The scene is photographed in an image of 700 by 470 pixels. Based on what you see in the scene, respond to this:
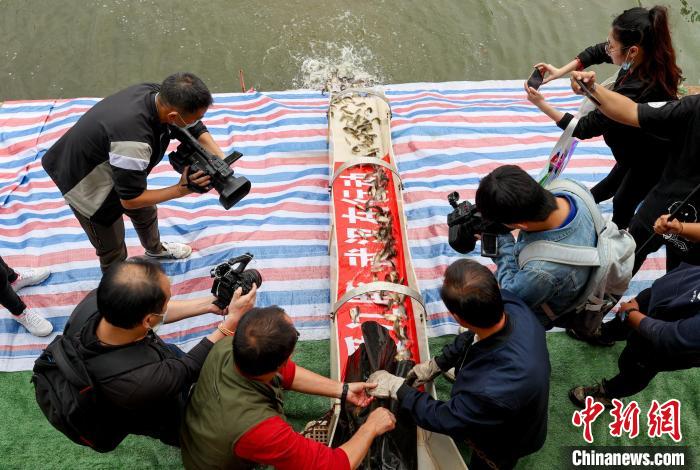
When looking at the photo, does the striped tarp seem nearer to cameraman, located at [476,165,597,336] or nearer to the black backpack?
cameraman, located at [476,165,597,336]

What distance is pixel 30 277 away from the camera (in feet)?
12.2

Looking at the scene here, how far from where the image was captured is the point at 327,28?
279 inches

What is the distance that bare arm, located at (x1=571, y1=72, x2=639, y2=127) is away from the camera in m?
2.82

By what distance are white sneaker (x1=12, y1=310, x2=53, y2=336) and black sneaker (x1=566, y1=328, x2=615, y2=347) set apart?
3.50 meters

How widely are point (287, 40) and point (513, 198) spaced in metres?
5.48

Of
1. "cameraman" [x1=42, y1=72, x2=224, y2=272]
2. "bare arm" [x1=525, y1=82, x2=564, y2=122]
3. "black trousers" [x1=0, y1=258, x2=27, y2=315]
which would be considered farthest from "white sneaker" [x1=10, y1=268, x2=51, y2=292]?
"bare arm" [x1=525, y1=82, x2=564, y2=122]

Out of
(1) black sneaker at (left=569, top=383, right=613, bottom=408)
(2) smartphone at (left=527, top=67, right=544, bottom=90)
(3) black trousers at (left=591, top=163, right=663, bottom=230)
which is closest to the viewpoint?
(1) black sneaker at (left=569, top=383, right=613, bottom=408)

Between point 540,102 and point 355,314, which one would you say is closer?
point 355,314

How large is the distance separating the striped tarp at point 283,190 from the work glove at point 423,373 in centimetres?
92

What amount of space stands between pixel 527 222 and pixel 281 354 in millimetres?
1213

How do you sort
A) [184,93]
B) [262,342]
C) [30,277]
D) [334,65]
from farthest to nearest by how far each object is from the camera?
1. [334,65]
2. [30,277]
3. [184,93]
4. [262,342]

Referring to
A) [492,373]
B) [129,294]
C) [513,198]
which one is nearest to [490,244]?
[513,198]

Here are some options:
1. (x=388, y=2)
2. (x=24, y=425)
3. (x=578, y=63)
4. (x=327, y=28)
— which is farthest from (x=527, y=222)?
(x=388, y=2)

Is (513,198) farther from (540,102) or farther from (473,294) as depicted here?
(540,102)
